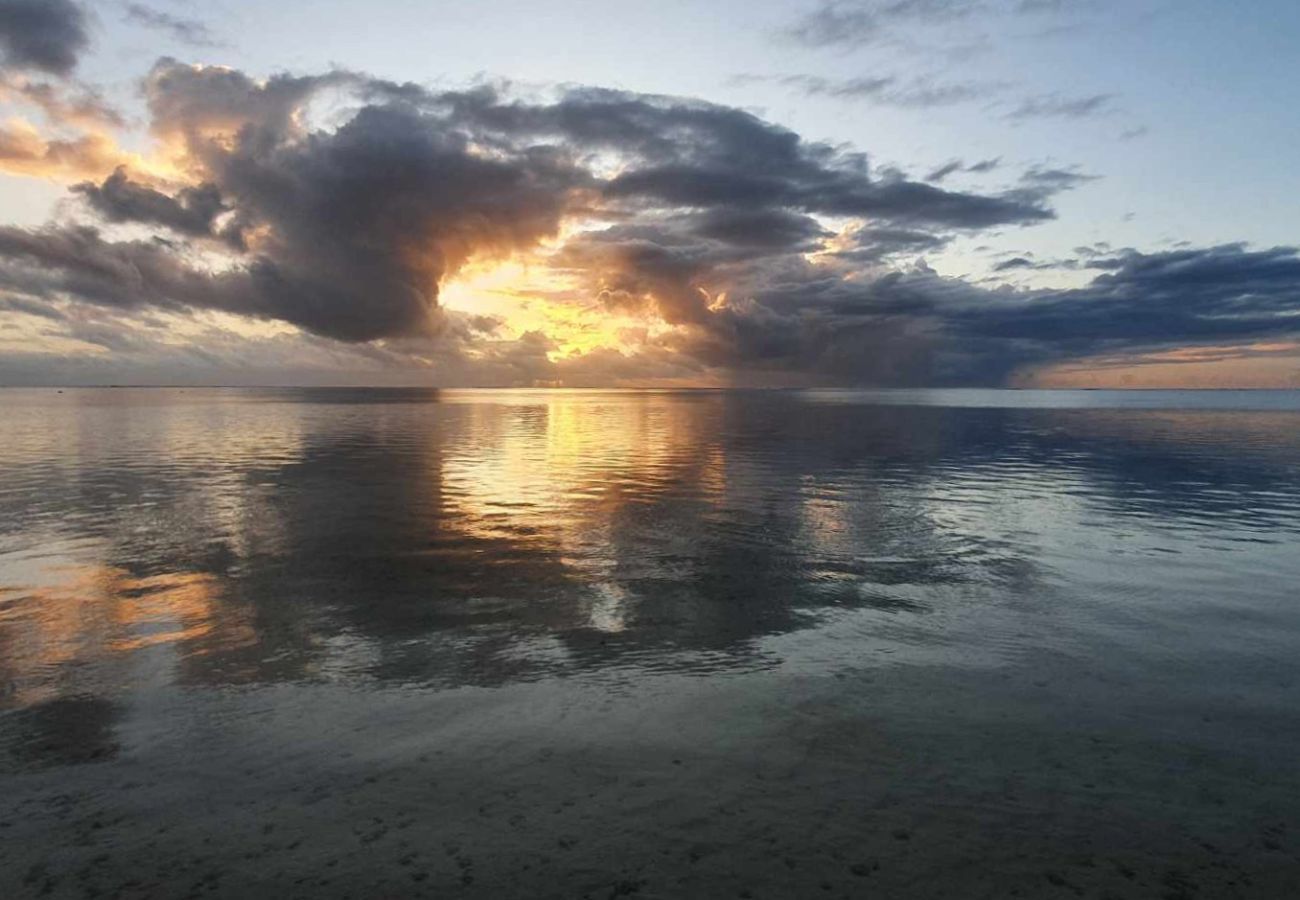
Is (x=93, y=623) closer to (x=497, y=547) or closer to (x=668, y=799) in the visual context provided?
(x=497, y=547)

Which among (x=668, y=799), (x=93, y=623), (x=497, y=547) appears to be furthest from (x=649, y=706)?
(x=497, y=547)

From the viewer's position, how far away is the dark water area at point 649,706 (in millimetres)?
8023

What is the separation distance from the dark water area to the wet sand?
0.14ft

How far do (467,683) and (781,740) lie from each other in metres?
5.17

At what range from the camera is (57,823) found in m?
8.55

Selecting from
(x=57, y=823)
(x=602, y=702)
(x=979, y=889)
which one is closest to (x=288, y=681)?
(x=57, y=823)

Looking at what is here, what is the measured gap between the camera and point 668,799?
9141 millimetres

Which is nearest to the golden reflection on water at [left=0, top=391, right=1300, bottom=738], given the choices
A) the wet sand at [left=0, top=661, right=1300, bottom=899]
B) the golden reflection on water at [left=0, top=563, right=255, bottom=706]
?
the golden reflection on water at [left=0, top=563, right=255, bottom=706]

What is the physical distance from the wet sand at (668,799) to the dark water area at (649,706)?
4cm

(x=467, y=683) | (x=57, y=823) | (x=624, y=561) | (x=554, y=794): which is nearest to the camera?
(x=57, y=823)

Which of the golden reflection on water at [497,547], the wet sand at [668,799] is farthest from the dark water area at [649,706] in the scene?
the golden reflection on water at [497,547]

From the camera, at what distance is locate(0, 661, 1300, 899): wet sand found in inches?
304

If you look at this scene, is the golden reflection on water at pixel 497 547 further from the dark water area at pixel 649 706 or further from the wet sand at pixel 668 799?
the wet sand at pixel 668 799

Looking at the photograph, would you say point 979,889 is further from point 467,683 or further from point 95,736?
point 95,736
